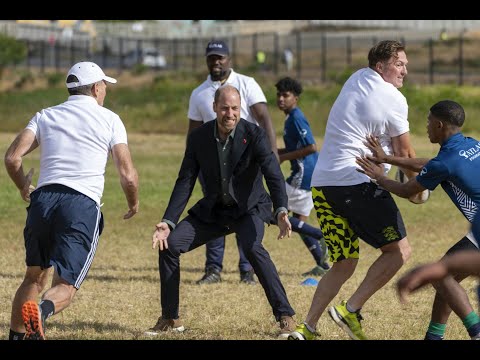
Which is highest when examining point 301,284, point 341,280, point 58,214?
point 58,214

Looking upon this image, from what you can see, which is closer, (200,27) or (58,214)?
(58,214)

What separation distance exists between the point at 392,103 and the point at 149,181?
42.4ft

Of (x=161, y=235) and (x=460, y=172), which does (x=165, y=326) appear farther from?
(x=460, y=172)

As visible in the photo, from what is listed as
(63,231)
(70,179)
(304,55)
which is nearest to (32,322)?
(63,231)

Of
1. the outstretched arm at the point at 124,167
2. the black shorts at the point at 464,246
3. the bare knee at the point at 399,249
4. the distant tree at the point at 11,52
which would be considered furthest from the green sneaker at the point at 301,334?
the distant tree at the point at 11,52

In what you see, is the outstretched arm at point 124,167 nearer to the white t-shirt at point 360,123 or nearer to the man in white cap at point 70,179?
the man in white cap at point 70,179

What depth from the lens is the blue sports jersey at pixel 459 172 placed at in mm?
7438

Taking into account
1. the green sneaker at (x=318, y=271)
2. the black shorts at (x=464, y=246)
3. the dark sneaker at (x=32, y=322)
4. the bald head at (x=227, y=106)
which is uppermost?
the bald head at (x=227, y=106)

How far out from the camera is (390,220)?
8133 mm

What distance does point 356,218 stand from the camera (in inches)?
320

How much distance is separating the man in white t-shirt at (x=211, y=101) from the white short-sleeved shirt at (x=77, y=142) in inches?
141

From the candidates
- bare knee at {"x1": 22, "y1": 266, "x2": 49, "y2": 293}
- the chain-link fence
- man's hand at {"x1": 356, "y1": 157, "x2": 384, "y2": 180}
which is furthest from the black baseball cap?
the chain-link fence

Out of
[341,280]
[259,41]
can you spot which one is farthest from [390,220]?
[259,41]
